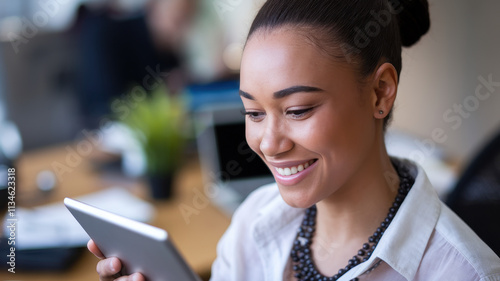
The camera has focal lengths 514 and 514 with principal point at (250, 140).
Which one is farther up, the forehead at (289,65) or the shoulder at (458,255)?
the forehead at (289,65)

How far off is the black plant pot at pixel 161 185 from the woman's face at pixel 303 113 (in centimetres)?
101

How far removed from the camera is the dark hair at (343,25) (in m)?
0.82

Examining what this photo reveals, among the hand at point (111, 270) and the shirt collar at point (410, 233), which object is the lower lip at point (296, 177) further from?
the hand at point (111, 270)

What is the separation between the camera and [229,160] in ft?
6.10

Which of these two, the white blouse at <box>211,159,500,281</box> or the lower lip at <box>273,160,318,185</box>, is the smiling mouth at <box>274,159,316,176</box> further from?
the white blouse at <box>211,159,500,281</box>

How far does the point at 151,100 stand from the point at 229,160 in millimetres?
382

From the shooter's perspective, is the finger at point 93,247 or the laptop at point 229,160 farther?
the laptop at point 229,160

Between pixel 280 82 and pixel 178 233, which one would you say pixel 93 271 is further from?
pixel 280 82

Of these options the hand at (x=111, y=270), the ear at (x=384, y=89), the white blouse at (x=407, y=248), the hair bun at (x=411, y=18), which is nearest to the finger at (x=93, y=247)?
the hand at (x=111, y=270)

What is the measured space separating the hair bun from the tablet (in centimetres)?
58

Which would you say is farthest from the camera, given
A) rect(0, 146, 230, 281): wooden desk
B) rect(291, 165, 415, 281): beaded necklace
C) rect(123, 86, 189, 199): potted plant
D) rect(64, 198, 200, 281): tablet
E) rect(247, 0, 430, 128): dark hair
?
rect(123, 86, 189, 199): potted plant

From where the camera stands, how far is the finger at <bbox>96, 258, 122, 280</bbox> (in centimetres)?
89

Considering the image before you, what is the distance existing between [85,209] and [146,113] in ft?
3.30

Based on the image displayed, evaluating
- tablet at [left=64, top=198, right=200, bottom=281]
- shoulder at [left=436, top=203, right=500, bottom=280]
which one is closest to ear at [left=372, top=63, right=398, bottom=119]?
shoulder at [left=436, top=203, right=500, bottom=280]
